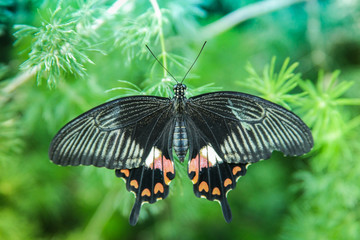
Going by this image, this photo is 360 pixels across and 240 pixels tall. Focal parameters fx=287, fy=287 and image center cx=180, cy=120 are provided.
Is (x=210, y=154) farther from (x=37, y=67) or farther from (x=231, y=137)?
(x=37, y=67)

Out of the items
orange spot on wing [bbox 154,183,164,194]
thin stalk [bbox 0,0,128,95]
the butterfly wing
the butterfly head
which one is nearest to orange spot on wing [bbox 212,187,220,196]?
the butterfly wing

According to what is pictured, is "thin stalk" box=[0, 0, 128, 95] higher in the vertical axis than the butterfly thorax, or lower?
higher

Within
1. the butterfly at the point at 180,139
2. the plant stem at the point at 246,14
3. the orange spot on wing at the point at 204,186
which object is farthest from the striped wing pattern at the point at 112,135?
the plant stem at the point at 246,14

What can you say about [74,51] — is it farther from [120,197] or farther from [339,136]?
[339,136]

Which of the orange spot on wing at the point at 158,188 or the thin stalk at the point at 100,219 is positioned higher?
the thin stalk at the point at 100,219

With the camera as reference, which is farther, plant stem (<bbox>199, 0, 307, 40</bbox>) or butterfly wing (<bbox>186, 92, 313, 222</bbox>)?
plant stem (<bbox>199, 0, 307, 40</bbox>)

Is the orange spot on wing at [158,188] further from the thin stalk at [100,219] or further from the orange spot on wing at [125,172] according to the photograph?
the thin stalk at [100,219]

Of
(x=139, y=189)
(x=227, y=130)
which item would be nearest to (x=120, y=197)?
(x=139, y=189)

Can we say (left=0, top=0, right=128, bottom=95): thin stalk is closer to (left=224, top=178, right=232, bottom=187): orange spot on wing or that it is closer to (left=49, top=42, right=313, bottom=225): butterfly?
(left=49, top=42, right=313, bottom=225): butterfly
